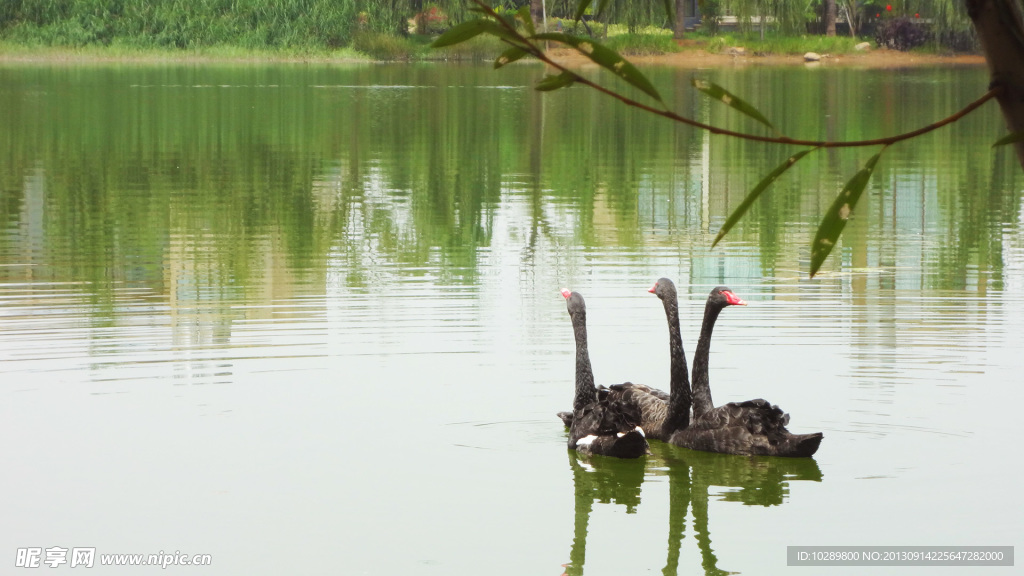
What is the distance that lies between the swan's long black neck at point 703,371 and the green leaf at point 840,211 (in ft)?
17.6

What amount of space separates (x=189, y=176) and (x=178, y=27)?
37.6 m

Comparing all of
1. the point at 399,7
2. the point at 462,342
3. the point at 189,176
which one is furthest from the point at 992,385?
the point at 399,7

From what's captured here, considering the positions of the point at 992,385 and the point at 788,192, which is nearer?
the point at 992,385

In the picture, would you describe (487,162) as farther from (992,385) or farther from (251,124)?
(992,385)

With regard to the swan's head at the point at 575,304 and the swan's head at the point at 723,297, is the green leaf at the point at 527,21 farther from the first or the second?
the swan's head at the point at 575,304

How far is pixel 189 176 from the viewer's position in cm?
1945

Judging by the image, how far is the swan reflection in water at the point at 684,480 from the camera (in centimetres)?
583

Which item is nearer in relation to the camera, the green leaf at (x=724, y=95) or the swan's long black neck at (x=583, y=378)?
the green leaf at (x=724, y=95)

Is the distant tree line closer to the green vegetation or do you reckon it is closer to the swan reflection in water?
the green vegetation

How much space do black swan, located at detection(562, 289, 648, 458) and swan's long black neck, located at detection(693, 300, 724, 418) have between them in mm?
317

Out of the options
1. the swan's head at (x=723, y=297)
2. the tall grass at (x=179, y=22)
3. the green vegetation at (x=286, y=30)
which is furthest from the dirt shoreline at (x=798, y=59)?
the swan's head at (x=723, y=297)

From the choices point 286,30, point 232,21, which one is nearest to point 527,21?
point 286,30

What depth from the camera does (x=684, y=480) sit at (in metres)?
6.45

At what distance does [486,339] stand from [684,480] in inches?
113
